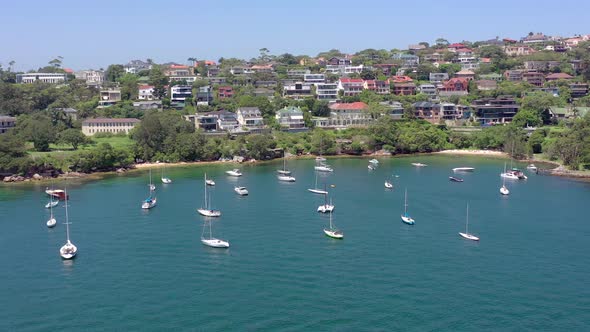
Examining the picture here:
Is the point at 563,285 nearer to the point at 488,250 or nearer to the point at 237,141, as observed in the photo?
the point at 488,250

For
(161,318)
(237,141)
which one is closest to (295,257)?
(161,318)

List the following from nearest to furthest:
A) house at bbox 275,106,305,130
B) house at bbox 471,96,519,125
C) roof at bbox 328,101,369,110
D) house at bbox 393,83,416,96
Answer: house at bbox 275,106,305,130 → house at bbox 471,96,519,125 → roof at bbox 328,101,369,110 → house at bbox 393,83,416,96

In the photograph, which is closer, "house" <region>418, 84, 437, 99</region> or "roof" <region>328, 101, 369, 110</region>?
"roof" <region>328, 101, 369, 110</region>

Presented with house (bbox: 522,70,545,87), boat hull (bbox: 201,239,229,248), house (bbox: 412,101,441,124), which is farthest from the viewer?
house (bbox: 522,70,545,87)

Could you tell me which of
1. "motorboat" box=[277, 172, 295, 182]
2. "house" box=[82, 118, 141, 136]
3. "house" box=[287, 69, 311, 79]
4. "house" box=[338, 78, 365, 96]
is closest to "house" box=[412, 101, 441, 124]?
"house" box=[338, 78, 365, 96]

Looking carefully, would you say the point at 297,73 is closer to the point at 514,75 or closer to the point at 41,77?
the point at 514,75

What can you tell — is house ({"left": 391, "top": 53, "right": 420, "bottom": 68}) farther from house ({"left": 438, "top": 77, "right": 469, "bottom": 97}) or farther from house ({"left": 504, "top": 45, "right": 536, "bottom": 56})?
house ({"left": 504, "top": 45, "right": 536, "bottom": 56})

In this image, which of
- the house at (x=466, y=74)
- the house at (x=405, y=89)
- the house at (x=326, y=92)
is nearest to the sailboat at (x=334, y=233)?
the house at (x=326, y=92)
